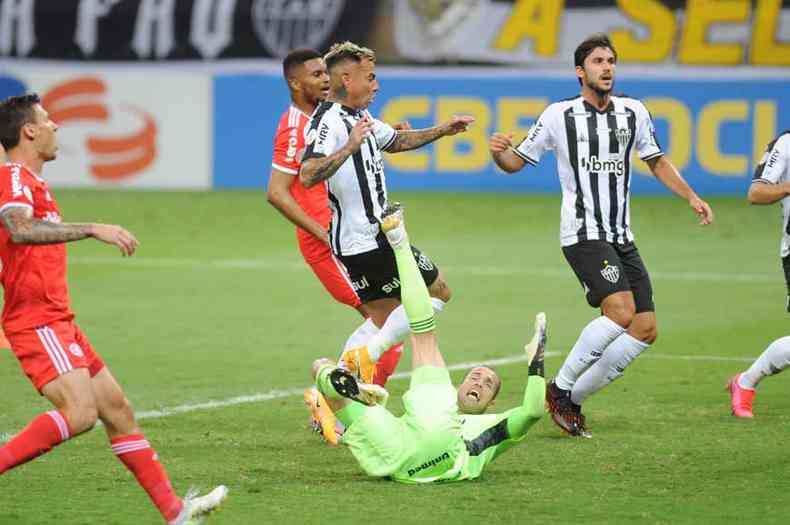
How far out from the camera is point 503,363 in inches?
487

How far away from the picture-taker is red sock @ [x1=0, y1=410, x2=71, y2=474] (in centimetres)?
709

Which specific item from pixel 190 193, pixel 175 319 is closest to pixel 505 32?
pixel 190 193

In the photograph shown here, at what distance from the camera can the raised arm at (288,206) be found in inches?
398

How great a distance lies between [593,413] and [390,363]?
4.58ft

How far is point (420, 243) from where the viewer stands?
2061 centimetres

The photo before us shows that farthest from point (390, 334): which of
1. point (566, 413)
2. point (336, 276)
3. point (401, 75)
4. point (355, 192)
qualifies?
point (401, 75)

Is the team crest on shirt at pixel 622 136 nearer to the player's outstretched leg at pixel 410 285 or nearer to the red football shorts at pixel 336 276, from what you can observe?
the red football shorts at pixel 336 276

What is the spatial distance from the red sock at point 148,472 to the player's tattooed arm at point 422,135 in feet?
11.4

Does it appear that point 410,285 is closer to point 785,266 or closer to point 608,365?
point 608,365

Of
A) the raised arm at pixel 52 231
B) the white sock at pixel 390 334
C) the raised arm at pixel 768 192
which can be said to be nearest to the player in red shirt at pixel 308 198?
the white sock at pixel 390 334

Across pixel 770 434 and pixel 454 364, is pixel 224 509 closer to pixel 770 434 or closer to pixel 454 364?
pixel 770 434

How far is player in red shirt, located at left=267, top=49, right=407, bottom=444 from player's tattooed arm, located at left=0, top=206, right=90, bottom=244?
3012mm

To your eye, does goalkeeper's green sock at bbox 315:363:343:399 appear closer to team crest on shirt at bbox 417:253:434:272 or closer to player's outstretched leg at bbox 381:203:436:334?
player's outstretched leg at bbox 381:203:436:334

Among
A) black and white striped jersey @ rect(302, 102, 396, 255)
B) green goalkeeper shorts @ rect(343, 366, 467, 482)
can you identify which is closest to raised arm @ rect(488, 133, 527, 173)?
black and white striped jersey @ rect(302, 102, 396, 255)
